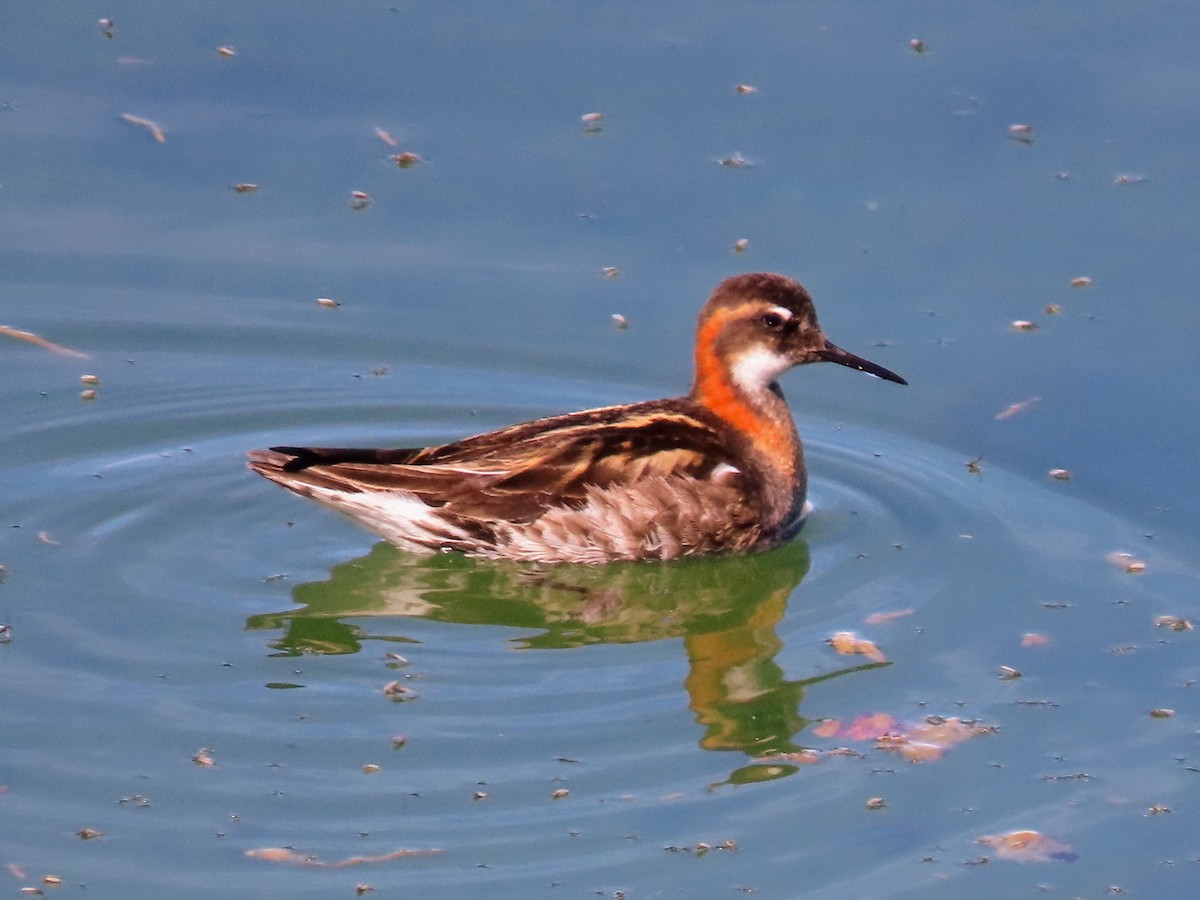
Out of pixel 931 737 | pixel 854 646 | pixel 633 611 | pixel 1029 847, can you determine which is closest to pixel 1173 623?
pixel 854 646

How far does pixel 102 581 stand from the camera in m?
10.8

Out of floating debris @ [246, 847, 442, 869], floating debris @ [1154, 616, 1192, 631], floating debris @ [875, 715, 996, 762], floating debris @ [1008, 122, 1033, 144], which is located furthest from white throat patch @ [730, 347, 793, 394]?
floating debris @ [246, 847, 442, 869]

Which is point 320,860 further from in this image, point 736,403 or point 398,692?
point 736,403

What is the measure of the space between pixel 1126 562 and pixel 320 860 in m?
4.97

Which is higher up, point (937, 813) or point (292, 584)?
point (292, 584)

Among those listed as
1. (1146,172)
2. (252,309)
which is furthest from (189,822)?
(1146,172)

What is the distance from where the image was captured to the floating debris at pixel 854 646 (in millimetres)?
10297

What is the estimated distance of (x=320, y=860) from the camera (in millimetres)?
8438

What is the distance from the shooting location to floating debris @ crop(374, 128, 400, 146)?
14.9 metres

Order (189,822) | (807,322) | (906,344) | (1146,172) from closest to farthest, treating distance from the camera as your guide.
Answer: (189,822) < (807,322) < (906,344) < (1146,172)

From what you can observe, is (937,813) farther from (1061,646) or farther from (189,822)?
(189,822)

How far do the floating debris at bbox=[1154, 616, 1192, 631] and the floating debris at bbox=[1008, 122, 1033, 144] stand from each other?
5067 millimetres

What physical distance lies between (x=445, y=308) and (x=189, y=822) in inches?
220

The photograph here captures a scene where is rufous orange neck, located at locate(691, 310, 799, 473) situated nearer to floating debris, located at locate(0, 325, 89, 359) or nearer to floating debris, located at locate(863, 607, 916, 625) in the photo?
floating debris, located at locate(863, 607, 916, 625)
